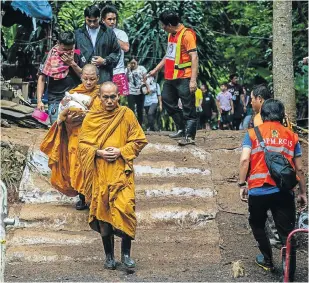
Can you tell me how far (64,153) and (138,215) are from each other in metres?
1.06

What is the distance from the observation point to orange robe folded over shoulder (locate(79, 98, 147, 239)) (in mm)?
6352

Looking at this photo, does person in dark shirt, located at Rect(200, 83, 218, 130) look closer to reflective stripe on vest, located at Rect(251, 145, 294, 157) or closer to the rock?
the rock

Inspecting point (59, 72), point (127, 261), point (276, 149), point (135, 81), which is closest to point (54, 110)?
point (59, 72)

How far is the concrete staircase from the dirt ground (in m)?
0.01

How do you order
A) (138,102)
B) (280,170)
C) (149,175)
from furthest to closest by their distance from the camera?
(138,102) → (149,175) → (280,170)

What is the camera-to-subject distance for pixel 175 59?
9.48 m

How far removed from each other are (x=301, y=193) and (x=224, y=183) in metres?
2.36

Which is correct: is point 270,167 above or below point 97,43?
below

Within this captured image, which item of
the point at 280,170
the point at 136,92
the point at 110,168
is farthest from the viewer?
the point at 136,92

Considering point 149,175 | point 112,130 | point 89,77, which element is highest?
point 89,77

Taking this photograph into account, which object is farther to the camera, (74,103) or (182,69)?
(182,69)

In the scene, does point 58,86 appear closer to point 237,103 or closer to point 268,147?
point 268,147

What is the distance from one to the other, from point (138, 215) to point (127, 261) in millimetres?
1341

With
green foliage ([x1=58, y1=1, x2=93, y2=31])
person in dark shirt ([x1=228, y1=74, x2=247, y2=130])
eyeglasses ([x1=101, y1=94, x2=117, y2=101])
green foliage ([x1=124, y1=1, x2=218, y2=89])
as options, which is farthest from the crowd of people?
person in dark shirt ([x1=228, y1=74, x2=247, y2=130])
